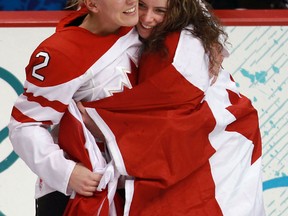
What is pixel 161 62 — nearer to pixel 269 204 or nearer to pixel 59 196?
pixel 59 196

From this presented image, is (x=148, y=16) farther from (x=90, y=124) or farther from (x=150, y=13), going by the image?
(x=90, y=124)

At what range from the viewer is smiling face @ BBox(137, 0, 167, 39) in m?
2.21

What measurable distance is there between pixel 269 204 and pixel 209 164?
1.07 m

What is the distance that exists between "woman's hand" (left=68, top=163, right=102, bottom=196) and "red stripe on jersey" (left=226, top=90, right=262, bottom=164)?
0.37 metres

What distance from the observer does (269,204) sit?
128 inches

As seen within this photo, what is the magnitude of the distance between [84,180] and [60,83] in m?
0.24

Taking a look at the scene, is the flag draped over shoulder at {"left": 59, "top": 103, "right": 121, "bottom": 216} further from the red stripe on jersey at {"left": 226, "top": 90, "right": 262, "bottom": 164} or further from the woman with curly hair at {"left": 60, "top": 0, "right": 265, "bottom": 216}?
the red stripe on jersey at {"left": 226, "top": 90, "right": 262, "bottom": 164}

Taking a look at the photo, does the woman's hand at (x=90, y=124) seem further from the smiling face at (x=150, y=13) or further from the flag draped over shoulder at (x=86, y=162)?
the smiling face at (x=150, y=13)

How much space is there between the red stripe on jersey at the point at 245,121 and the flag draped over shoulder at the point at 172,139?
65 mm


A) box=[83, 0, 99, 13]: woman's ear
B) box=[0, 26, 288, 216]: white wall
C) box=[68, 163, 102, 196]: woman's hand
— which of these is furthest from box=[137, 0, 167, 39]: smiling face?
box=[0, 26, 288, 216]: white wall

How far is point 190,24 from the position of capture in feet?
7.43

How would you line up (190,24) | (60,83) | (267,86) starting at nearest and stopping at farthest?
1. (60,83)
2. (190,24)
3. (267,86)

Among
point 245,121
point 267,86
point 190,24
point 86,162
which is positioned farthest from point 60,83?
point 267,86

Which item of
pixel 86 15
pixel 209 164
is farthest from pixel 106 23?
pixel 209 164
